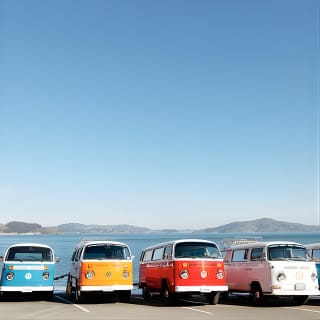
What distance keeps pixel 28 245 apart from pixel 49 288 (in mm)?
2030

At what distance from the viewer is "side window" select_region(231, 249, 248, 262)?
1836 cm

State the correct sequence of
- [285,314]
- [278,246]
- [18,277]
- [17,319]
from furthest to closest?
[18,277] → [278,246] → [285,314] → [17,319]

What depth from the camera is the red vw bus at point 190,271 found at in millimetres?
16531

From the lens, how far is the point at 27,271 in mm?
18500

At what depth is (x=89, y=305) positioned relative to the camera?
1728 cm

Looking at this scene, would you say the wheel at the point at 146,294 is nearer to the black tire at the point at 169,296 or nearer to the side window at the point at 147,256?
the side window at the point at 147,256

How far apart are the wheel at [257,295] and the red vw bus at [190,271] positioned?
4.27ft

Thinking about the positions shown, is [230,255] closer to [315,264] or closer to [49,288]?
[315,264]

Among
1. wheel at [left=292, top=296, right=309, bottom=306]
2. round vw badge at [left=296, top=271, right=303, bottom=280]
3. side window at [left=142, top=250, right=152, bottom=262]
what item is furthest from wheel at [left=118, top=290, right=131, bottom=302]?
round vw badge at [left=296, top=271, right=303, bottom=280]

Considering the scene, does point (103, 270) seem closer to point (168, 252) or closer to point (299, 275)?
point (168, 252)

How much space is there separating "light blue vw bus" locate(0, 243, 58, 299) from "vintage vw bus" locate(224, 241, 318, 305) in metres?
7.76

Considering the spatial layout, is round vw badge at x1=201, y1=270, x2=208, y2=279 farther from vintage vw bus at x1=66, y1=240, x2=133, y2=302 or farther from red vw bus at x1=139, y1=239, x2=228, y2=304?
vintage vw bus at x1=66, y1=240, x2=133, y2=302

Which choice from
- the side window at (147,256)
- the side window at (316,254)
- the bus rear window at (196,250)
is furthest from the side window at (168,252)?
the side window at (316,254)

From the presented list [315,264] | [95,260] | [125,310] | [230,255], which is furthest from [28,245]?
[315,264]
